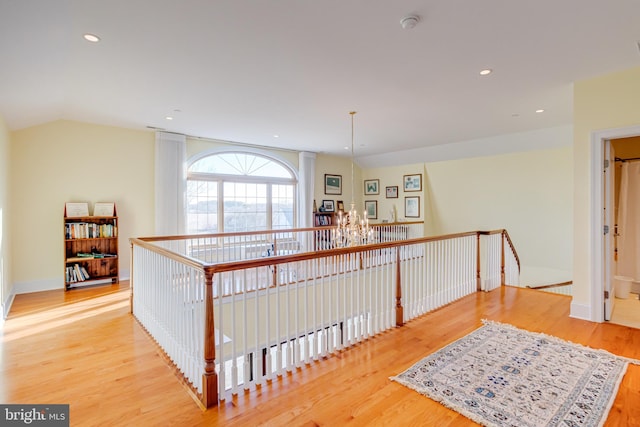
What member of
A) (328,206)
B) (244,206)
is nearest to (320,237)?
(244,206)

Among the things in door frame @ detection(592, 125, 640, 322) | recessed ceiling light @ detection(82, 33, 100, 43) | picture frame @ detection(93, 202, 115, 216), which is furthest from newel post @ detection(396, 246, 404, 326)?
picture frame @ detection(93, 202, 115, 216)

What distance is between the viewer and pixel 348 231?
5031 millimetres

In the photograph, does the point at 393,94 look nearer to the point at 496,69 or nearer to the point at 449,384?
the point at 496,69

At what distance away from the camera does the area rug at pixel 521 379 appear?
6.40 feet

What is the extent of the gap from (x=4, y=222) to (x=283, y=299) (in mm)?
3890

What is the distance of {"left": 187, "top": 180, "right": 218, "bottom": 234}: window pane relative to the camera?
6.43 meters

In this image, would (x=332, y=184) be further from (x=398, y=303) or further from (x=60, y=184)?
(x=60, y=184)

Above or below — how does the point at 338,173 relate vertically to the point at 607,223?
above

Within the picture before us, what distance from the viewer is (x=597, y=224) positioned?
11.3 ft

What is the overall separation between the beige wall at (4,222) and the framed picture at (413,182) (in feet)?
26.6

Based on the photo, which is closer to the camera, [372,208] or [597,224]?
[597,224]

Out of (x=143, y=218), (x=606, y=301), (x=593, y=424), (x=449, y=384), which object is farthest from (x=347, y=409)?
(x=143, y=218)

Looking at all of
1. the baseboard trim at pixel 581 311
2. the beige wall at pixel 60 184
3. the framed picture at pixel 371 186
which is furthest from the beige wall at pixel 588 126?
the beige wall at pixel 60 184

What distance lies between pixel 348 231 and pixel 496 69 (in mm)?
2929
